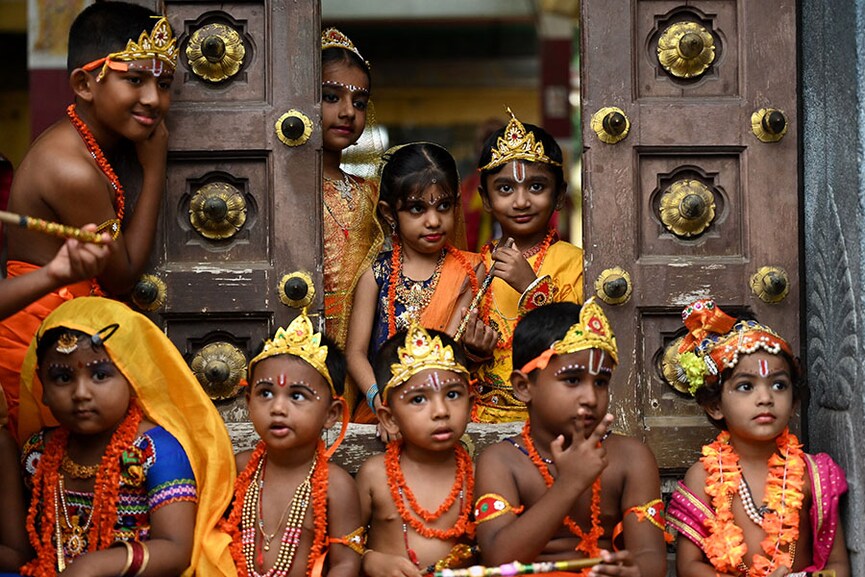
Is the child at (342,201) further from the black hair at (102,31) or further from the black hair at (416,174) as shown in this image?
the black hair at (102,31)

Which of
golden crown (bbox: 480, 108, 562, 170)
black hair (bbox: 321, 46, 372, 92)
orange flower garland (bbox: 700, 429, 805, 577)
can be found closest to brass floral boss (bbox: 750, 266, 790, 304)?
orange flower garland (bbox: 700, 429, 805, 577)

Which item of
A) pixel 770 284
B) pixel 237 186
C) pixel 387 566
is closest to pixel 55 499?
pixel 387 566

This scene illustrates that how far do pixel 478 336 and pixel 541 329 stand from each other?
2.36 ft

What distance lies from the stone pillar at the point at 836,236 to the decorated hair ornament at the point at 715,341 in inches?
8.7

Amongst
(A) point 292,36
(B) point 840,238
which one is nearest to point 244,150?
(A) point 292,36

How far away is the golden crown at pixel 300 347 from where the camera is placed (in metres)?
3.93

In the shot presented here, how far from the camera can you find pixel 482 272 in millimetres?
4910

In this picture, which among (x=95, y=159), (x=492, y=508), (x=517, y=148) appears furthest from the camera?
(x=517, y=148)

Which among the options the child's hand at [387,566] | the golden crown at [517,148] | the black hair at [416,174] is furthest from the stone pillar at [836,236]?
the child's hand at [387,566]

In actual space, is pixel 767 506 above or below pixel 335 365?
below

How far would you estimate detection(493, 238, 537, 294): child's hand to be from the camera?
4.56m

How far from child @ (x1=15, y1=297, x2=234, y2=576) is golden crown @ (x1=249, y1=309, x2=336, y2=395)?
0.88ft

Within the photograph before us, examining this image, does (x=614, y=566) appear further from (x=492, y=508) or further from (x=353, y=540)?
(x=353, y=540)

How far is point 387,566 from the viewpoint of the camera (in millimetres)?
3795
